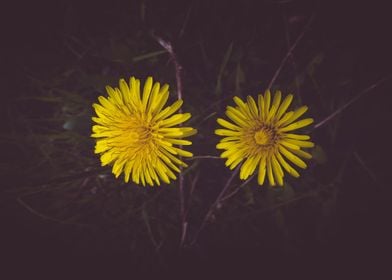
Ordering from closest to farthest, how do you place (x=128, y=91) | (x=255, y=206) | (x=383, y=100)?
(x=128, y=91) → (x=383, y=100) → (x=255, y=206)

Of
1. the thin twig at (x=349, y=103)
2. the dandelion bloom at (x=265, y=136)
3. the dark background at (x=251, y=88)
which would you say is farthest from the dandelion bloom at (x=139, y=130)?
the thin twig at (x=349, y=103)

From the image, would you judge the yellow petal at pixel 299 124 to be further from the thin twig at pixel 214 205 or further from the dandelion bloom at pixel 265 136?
the thin twig at pixel 214 205

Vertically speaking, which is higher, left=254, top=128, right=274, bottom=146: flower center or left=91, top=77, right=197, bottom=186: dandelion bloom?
left=91, top=77, right=197, bottom=186: dandelion bloom

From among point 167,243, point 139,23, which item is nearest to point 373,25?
point 139,23

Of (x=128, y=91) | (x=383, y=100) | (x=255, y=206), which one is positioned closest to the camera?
(x=128, y=91)

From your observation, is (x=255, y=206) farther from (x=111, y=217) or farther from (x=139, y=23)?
(x=139, y=23)

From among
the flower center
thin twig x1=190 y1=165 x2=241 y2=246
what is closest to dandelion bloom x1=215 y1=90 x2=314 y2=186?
the flower center

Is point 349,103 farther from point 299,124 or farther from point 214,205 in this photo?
point 214,205

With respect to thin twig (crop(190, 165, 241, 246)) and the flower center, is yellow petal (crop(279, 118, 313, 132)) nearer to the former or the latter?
the flower center
